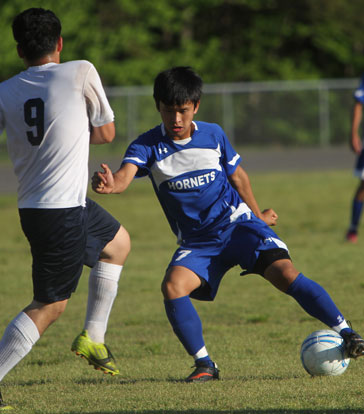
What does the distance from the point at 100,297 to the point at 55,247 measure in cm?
102

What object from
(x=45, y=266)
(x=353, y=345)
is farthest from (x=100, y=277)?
(x=353, y=345)

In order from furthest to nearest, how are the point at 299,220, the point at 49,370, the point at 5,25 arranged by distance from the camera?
the point at 5,25
the point at 299,220
the point at 49,370

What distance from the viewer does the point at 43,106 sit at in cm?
401

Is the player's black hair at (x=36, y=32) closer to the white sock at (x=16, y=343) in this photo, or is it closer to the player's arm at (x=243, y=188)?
the white sock at (x=16, y=343)

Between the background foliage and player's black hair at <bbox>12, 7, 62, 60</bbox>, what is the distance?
2765 centimetres

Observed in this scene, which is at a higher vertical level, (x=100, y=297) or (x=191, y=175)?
(x=191, y=175)

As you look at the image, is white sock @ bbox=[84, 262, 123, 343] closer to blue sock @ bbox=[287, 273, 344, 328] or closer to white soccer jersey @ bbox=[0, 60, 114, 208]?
white soccer jersey @ bbox=[0, 60, 114, 208]

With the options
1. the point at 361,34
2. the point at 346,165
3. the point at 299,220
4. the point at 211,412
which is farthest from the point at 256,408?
the point at 361,34

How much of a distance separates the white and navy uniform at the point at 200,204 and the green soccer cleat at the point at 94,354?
0.68m

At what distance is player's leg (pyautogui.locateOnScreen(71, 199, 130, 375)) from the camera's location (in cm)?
477

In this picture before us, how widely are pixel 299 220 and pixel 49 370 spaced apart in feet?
29.9

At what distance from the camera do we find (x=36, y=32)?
3977 millimetres

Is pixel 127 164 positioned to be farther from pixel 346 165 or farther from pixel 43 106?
pixel 346 165

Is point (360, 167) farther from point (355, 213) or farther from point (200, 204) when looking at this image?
point (200, 204)
